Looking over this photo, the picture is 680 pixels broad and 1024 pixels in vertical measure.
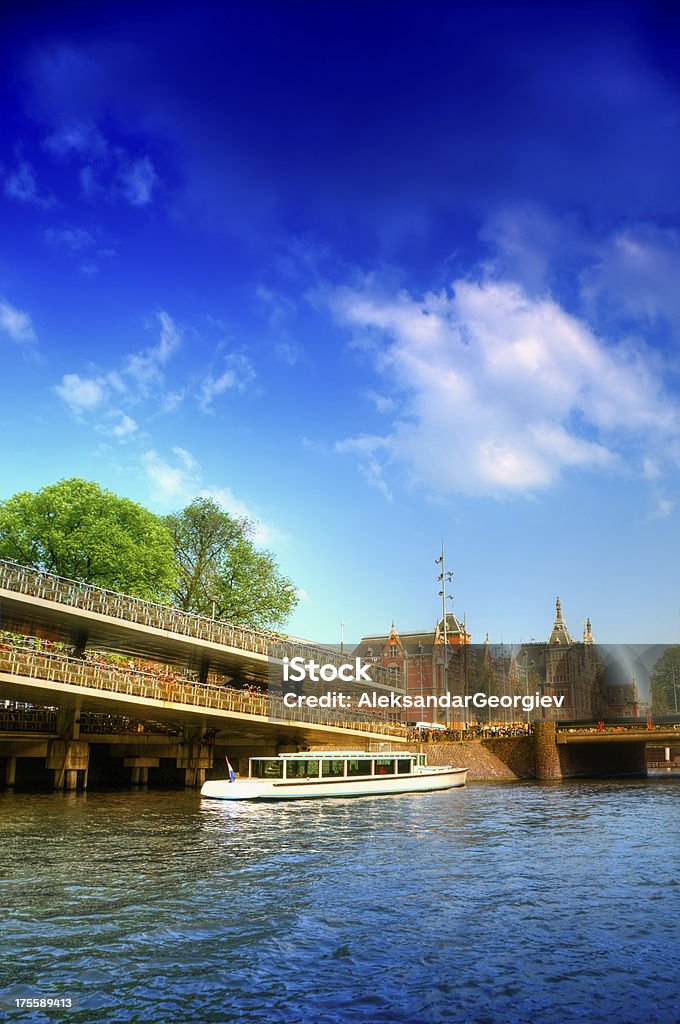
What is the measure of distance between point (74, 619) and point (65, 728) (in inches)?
293

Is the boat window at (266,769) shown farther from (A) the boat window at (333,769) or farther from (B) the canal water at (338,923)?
(B) the canal water at (338,923)

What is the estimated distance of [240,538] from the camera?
7062 cm

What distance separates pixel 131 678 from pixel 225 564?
2519 centimetres

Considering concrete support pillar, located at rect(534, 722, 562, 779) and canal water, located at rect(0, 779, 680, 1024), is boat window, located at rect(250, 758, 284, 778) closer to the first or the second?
canal water, located at rect(0, 779, 680, 1024)

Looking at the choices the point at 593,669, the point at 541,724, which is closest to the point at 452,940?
the point at 541,724

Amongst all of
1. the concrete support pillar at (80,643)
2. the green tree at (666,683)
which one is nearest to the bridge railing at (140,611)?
the concrete support pillar at (80,643)

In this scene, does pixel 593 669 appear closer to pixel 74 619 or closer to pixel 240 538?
pixel 240 538

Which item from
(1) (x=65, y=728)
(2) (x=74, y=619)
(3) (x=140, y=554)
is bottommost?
(1) (x=65, y=728)

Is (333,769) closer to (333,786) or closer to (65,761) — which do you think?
(333,786)

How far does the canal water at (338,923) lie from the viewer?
11250mm

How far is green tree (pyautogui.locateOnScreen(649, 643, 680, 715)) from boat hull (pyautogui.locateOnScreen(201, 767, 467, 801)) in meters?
92.7

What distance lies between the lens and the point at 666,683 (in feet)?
461

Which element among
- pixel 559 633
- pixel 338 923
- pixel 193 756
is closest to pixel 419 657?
pixel 559 633

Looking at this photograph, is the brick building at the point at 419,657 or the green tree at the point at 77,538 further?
the brick building at the point at 419,657
